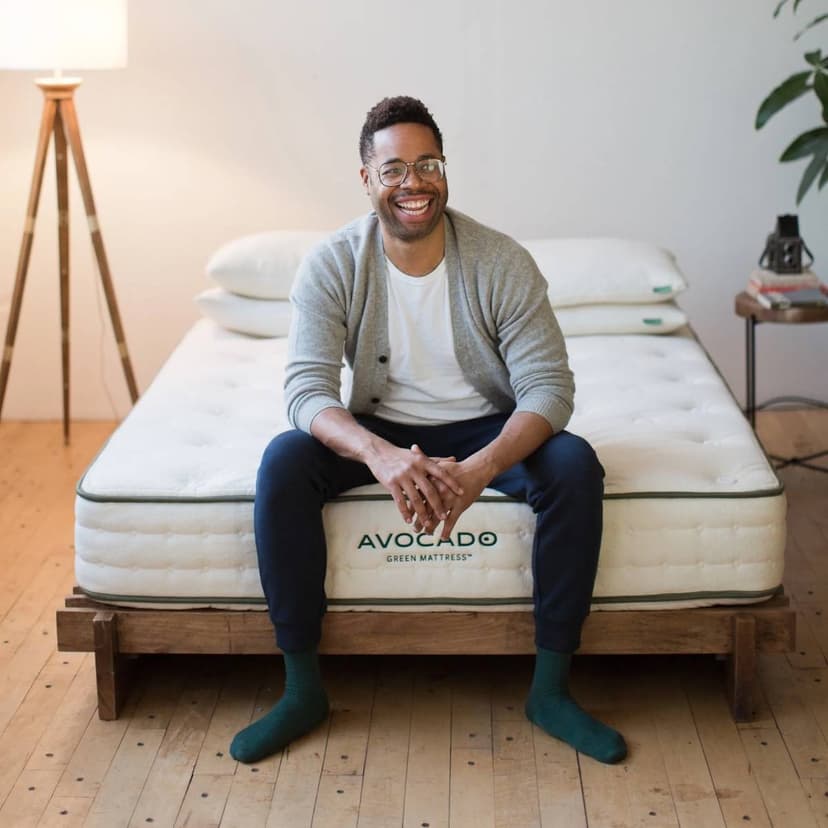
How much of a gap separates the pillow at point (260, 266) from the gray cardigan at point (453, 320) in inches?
36.3

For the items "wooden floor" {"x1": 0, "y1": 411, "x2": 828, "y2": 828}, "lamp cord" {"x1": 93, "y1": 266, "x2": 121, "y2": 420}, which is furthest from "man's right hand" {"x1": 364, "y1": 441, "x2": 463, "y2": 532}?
"lamp cord" {"x1": 93, "y1": 266, "x2": 121, "y2": 420}

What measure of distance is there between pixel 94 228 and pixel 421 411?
1423mm

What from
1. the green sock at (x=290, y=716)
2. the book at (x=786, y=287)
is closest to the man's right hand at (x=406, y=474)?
the green sock at (x=290, y=716)

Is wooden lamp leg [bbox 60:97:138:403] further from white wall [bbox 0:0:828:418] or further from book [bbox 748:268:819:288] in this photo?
book [bbox 748:268:819:288]

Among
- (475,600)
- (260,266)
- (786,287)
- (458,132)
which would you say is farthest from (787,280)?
(475,600)

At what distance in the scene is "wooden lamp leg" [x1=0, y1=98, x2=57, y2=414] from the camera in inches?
134

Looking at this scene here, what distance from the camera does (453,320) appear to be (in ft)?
7.76

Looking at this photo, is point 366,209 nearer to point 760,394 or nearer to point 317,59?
point 317,59

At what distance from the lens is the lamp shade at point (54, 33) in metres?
3.17

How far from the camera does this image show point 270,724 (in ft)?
7.23

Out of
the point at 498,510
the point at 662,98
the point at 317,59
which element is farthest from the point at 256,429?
the point at 662,98

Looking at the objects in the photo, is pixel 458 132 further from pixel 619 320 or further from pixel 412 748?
pixel 412 748

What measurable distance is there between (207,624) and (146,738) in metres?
0.21

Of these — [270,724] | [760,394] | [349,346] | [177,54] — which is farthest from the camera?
[760,394]
